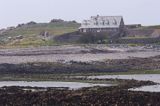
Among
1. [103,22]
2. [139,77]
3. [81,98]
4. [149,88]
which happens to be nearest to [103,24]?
[103,22]

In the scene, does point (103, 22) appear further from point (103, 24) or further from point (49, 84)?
point (49, 84)

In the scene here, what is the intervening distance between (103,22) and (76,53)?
30409 millimetres

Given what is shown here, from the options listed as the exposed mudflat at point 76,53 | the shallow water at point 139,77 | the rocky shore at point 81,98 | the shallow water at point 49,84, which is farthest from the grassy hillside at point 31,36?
the rocky shore at point 81,98

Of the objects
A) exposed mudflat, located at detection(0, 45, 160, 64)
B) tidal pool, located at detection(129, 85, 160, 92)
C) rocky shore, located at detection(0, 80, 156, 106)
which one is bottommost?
exposed mudflat, located at detection(0, 45, 160, 64)

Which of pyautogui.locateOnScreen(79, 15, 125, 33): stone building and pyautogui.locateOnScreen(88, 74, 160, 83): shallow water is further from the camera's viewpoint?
pyautogui.locateOnScreen(79, 15, 125, 33): stone building

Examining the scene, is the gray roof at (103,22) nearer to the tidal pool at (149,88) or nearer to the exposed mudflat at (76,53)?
the exposed mudflat at (76,53)

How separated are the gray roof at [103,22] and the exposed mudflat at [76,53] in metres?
21.3

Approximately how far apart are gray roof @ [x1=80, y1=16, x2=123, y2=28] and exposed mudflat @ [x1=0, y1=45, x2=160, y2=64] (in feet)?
69.9

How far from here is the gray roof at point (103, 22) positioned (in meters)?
103

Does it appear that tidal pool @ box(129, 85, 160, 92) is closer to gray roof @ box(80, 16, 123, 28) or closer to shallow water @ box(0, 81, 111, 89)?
shallow water @ box(0, 81, 111, 89)

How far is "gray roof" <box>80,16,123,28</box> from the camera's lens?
339ft

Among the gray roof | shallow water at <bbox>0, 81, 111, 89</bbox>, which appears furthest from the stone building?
shallow water at <bbox>0, 81, 111, 89</bbox>

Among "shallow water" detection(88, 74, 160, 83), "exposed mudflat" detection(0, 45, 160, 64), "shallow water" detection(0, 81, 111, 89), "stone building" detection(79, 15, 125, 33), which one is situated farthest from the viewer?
"stone building" detection(79, 15, 125, 33)

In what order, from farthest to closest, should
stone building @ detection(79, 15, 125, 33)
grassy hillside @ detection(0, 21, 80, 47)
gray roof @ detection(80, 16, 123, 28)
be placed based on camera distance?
gray roof @ detection(80, 16, 123, 28)
stone building @ detection(79, 15, 125, 33)
grassy hillside @ detection(0, 21, 80, 47)
